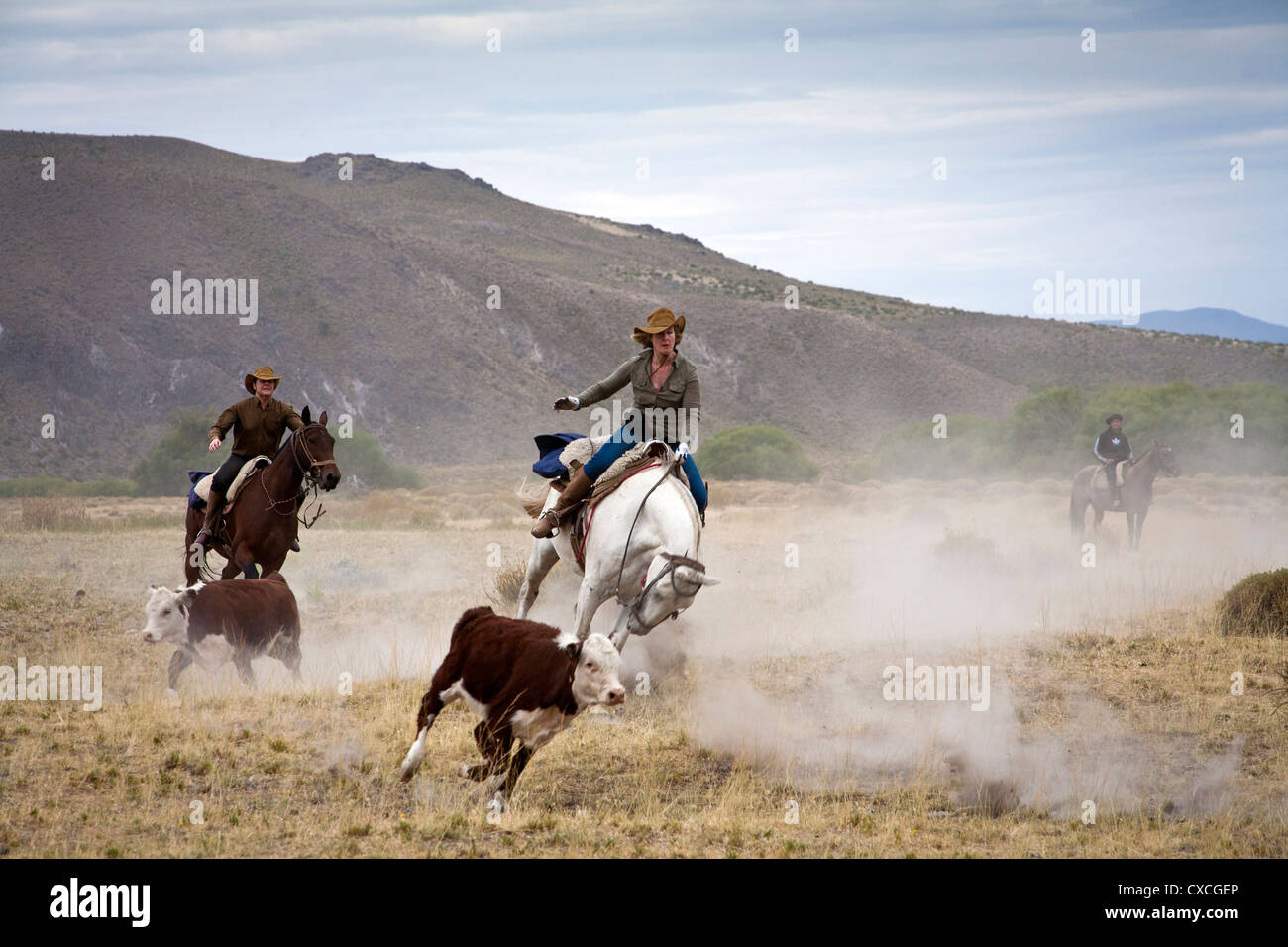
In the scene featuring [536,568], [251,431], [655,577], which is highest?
[251,431]

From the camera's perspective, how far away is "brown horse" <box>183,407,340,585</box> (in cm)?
1192

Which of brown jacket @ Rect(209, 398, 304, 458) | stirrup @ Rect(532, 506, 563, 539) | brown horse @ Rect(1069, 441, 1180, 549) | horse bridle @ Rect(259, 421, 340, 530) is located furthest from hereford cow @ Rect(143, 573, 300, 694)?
brown horse @ Rect(1069, 441, 1180, 549)

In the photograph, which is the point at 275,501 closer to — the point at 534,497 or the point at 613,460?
the point at 534,497

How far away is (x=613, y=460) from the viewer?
1020cm

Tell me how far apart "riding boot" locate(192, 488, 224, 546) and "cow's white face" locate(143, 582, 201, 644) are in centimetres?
228

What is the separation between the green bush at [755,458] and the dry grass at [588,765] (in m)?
36.7

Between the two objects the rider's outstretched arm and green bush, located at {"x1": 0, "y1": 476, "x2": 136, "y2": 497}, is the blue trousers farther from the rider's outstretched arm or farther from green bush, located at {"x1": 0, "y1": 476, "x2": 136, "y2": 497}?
green bush, located at {"x1": 0, "y1": 476, "x2": 136, "y2": 497}

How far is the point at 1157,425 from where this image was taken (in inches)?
2084

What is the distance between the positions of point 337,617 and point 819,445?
64.5m

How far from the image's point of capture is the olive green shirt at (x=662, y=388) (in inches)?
→ 413

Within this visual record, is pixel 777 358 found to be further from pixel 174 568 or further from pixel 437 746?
pixel 437 746

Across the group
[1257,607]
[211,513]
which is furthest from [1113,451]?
[211,513]

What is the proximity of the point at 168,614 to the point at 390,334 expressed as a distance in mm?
67601

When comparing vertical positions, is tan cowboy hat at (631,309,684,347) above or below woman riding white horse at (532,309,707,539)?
above
